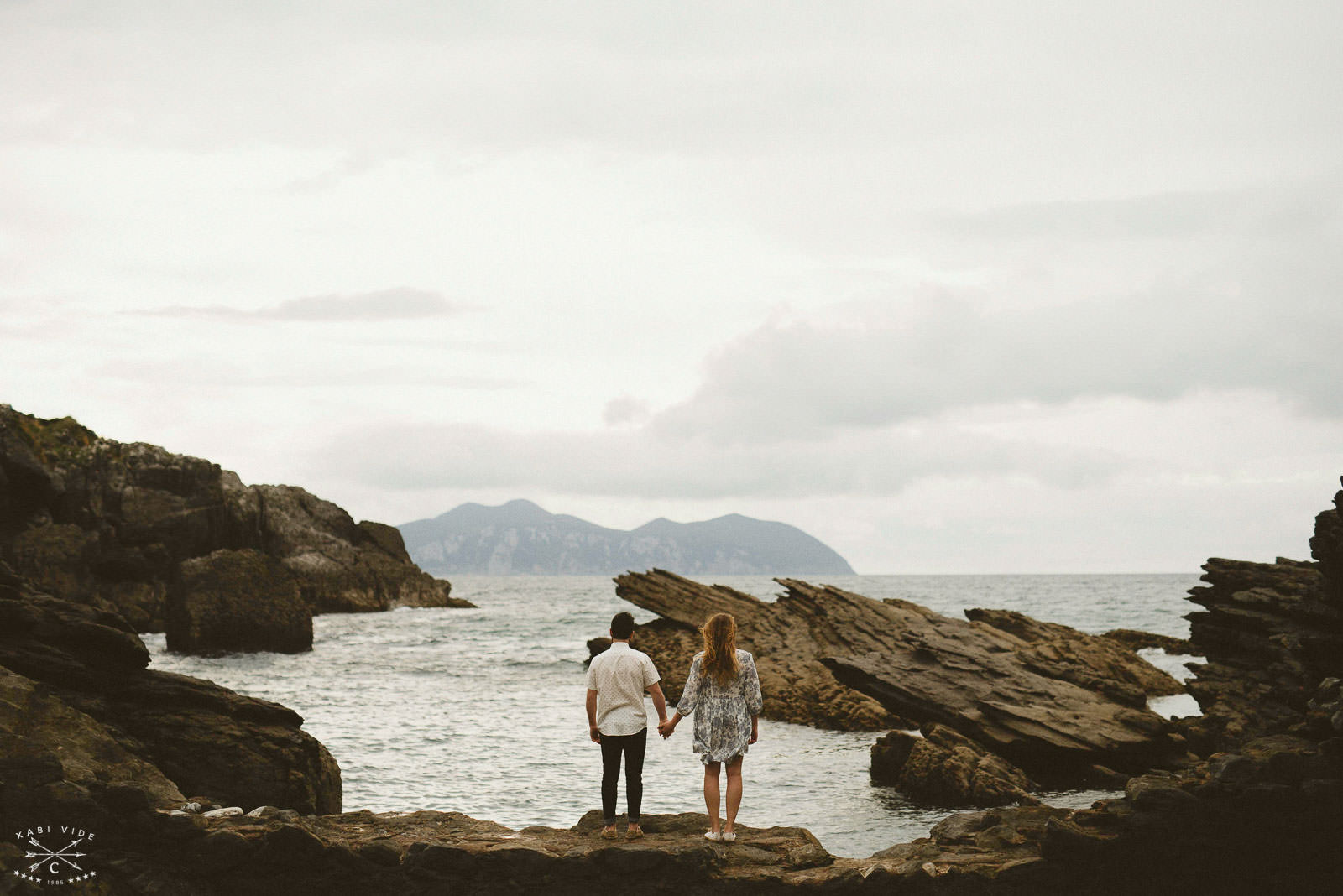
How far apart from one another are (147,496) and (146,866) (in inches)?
2035

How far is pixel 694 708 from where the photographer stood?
9852 mm

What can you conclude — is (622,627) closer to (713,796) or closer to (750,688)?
(750,688)

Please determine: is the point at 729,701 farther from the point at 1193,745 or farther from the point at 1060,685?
the point at 1060,685

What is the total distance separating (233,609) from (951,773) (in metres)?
28.0

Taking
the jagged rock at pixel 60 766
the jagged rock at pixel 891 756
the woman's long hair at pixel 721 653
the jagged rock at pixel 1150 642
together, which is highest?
the woman's long hair at pixel 721 653

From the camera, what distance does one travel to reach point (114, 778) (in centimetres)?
970

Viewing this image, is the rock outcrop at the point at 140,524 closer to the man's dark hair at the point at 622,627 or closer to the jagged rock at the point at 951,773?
the jagged rock at the point at 951,773

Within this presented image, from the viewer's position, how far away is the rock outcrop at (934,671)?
53.3 ft

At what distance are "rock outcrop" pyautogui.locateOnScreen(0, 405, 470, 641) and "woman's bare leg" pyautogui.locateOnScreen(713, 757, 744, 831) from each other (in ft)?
91.9

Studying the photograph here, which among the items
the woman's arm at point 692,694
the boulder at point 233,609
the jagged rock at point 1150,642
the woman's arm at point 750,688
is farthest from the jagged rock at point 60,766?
the jagged rock at point 1150,642

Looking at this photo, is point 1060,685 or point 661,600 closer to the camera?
point 1060,685

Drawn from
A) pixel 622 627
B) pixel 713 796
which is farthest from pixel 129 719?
pixel 713 796

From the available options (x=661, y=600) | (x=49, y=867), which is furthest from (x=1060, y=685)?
(x=49, y=867)

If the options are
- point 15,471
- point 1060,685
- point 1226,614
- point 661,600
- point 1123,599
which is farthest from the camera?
point 1123,599
